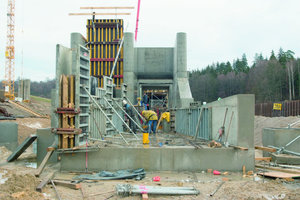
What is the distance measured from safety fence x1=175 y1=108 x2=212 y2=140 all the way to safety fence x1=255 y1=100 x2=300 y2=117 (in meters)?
21.0

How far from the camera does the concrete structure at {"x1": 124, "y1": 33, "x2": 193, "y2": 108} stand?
18531 mm

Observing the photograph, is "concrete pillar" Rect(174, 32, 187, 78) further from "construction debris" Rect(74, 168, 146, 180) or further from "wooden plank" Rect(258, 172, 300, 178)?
"construction debris" Rect(74, 168, 146, 180)

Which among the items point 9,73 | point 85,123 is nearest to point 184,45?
point 85,123

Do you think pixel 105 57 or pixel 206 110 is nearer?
pixel 206 110

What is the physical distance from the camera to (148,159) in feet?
28.9

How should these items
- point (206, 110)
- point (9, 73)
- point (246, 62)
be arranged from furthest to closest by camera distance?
point (246, 62) → point (9, 73) → point (206, 110)

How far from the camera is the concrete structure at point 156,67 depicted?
1853cm

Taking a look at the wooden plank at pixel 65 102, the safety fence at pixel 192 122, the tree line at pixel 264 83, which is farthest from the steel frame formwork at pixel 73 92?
the tree line at pixel 264 83

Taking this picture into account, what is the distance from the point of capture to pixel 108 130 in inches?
516

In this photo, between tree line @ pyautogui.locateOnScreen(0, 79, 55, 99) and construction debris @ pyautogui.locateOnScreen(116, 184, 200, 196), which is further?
tree line @ pyautogui.locateOnScreen(0, 79, 55, 99)

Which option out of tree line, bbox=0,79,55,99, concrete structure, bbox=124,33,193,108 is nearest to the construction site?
concrete structure, bbox=124,33,193,108

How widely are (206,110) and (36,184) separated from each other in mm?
7186

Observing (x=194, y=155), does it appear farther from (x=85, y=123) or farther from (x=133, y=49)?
(x=133, y=49)

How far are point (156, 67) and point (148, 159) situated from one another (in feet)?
40.9
